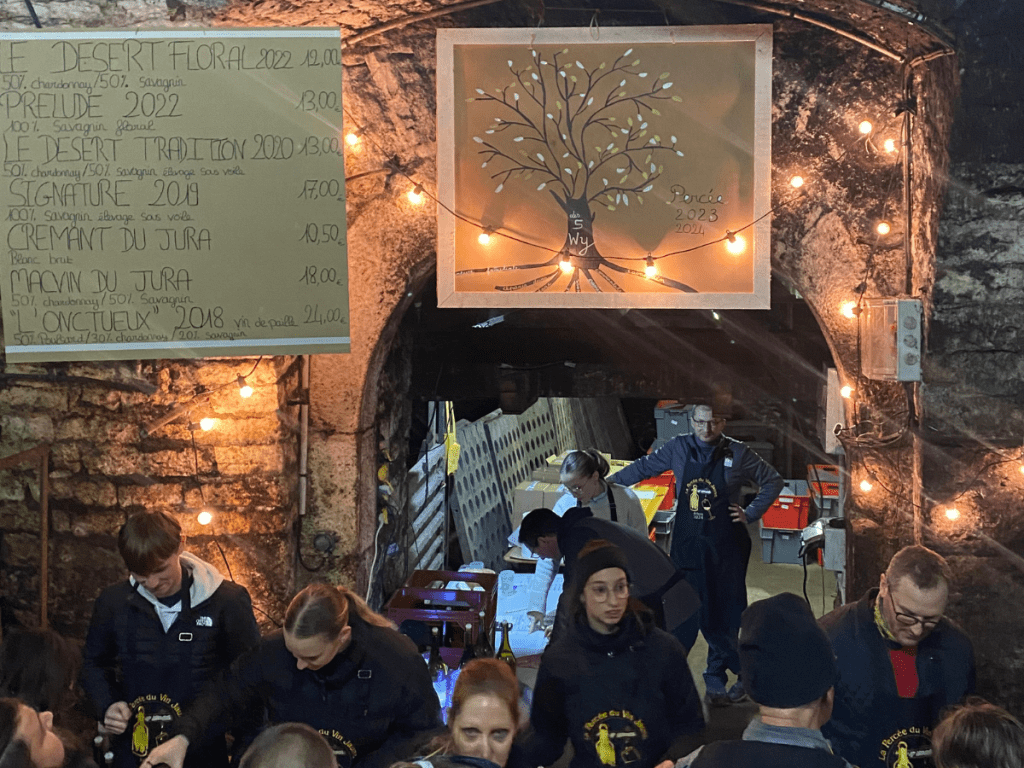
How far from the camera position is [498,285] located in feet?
13.2

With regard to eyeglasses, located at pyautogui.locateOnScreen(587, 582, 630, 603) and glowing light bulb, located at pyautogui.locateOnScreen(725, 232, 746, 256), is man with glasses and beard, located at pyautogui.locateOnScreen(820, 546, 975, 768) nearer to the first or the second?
eyeglasses, located at pyautogui.locateOnScreen(587, 582, 630, 603)

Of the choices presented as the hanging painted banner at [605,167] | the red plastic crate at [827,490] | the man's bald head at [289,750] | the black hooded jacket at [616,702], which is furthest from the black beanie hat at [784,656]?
the red plastic crate at [827,490]

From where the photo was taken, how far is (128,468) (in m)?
4.03

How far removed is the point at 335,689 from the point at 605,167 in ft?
7.27

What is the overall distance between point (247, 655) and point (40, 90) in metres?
2.17

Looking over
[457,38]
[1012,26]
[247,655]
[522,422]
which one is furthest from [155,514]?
[522,422]

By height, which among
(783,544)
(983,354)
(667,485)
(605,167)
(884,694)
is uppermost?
(605,167)

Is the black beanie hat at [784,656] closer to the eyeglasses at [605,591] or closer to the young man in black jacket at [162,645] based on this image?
the eyeglasses at [605,591]

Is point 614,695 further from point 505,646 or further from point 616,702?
point 505,646

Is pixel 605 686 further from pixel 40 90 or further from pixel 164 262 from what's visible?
pixel 40 90

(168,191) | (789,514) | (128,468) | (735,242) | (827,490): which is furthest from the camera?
(789,514)

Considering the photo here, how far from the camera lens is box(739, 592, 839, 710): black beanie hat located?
220cm

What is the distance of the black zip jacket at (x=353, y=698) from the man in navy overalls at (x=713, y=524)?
2.48 metres

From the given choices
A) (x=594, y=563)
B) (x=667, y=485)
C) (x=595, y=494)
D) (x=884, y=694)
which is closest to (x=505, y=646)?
(x=595, y=494)
